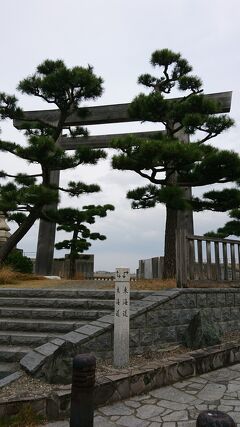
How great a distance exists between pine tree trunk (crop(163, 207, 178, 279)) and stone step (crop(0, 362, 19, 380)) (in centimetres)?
423

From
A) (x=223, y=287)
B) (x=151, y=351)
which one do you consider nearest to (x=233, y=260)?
(x=223, y=287)

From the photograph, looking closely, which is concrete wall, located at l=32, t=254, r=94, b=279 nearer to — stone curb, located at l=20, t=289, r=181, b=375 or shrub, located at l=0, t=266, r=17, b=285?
shrub, located at l=0, t=266, r=17, b=285

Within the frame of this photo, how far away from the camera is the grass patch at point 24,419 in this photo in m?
3.11

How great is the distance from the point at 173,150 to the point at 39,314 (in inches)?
152

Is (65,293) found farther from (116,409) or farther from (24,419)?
(24,419)

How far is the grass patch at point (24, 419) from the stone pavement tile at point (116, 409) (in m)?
0.60

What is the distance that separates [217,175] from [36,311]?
15.3ft

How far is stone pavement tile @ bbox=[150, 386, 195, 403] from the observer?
380 cm

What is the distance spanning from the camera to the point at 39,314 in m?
5.69

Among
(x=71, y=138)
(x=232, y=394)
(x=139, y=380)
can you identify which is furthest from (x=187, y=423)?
(x=71, y=138)

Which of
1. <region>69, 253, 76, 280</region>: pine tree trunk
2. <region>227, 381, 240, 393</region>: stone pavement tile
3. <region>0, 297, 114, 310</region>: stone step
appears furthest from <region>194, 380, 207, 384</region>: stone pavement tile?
<region>69, 253, 76, 280</region>: pine tree trunk

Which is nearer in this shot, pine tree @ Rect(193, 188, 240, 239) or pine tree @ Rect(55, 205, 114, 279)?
pine tree @ Rect(193, 188, 240, 239)

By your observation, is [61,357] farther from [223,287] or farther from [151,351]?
[223,287]

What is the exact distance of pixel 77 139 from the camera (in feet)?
37.0
